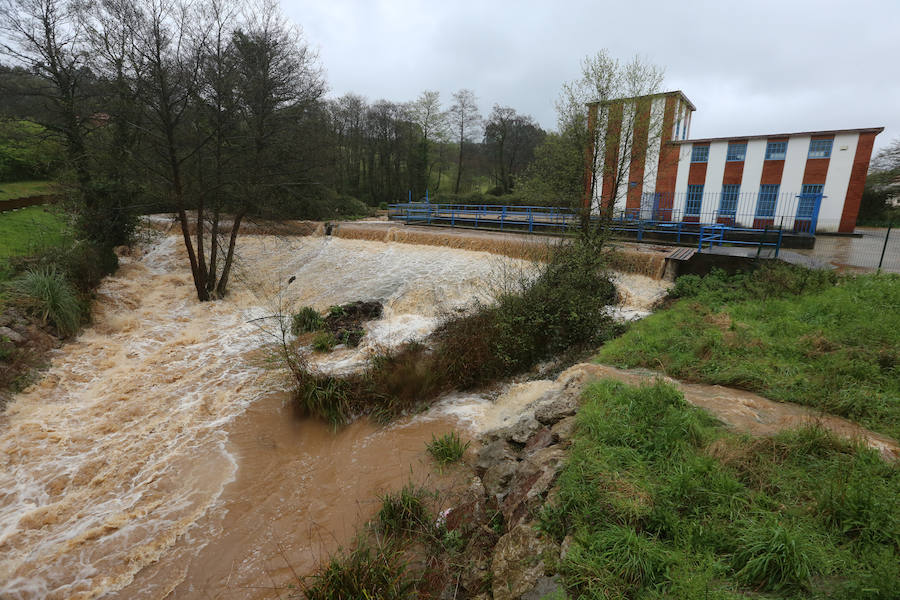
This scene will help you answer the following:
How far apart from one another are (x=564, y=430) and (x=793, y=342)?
4781mm

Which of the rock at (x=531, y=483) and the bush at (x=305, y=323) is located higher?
the rock at (x=531, y=483)

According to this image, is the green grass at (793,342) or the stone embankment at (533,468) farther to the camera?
the green grass at (793,342)

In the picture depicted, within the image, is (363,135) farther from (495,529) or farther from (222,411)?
(495,529)

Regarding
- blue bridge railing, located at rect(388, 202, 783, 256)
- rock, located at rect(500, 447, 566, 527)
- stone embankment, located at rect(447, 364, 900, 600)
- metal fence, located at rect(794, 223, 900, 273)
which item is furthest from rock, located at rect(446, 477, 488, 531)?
metal fence, located at rect(794, 223, 900, 273)

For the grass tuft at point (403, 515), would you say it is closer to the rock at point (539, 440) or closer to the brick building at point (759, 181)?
the rock at point (539, 440)

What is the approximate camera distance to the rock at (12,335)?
26.1ft

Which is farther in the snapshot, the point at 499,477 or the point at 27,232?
the point at 27,232

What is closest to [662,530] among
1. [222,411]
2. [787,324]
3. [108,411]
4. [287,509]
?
[287,509]

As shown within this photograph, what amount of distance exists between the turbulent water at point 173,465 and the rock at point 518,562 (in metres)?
2.00

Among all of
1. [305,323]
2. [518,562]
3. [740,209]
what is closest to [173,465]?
[518,562]

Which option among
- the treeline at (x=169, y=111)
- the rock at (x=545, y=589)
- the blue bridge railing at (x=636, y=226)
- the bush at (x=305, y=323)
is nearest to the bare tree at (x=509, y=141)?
the blue bridge railing at (x=636, y=226)

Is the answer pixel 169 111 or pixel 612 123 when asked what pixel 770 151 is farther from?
pixel 169 111

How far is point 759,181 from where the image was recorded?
21.3 meters

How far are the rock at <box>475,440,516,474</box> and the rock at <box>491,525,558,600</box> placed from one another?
151cm
